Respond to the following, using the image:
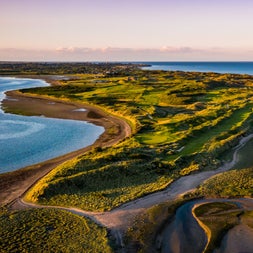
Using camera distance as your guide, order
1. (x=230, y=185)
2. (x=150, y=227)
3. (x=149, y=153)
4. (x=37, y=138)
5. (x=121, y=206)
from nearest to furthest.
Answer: (x=150, y=227) → (x=121, y=206) → (x=230, y=185) → (x=149, y=153) → (x=37, y=138)

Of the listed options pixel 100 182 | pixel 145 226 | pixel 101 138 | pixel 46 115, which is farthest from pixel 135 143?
pixel 46 115

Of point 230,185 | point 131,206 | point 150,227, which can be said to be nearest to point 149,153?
point 230,185

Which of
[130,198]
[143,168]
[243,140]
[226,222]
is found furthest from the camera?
[243,140]

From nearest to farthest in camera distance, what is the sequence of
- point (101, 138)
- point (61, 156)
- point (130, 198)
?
1. point (130, 198)
2. point (61, 156)
3. point (101, 138)

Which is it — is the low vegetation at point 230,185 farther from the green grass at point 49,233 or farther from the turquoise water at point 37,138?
the turquoise water at point 37,138

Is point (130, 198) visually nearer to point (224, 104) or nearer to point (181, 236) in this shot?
point (181, 236)

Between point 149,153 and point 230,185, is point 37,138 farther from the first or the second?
point 230,185

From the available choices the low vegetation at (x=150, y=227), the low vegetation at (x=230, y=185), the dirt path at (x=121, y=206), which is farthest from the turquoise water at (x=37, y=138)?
the low vegetation at (x=230, y=185)
